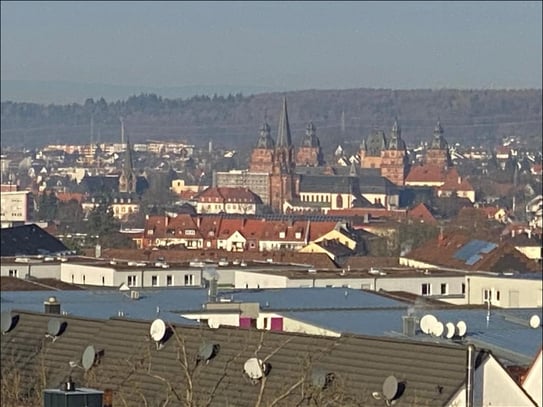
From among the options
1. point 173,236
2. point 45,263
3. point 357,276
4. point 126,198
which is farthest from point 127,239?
point 126,198

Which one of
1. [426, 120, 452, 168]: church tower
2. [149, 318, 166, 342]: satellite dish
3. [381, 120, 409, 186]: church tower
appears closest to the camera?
[149, 318, 166, 342]: satellite dish

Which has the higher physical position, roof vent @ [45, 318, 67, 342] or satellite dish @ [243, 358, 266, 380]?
satellite dish @ [243, 358, 266, 380]

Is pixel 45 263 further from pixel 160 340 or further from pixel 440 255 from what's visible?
pixel 160 340

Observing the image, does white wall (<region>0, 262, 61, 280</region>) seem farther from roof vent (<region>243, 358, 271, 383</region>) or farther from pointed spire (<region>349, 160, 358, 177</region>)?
pointed spire (<region>349, 160, 358, 177</region>)

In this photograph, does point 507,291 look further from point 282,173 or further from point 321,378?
point 282,173

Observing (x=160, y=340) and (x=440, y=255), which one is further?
(x=440, y=255)

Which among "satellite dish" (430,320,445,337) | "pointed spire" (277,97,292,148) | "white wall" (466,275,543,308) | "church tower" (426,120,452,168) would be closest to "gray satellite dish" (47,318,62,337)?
"satellite dish" (430,320,445,337)
